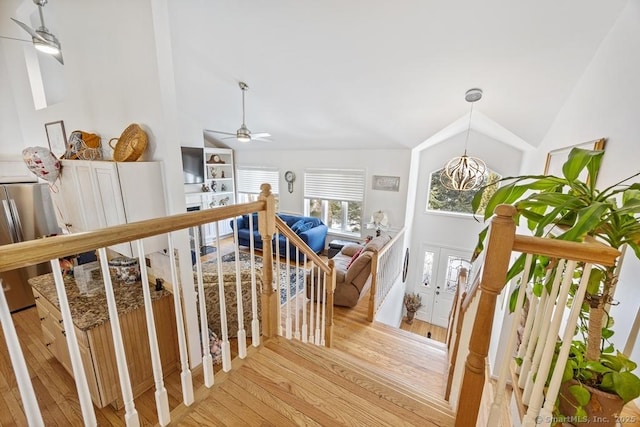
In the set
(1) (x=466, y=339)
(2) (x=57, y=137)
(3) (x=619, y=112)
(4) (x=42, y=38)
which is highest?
(4) (x=42, y=38)

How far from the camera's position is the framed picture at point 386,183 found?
5.44 metres

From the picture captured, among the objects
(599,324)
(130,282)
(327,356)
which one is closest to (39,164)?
(130,282)

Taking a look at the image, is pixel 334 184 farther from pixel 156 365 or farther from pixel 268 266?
pixel 156 365

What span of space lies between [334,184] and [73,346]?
18.6ft

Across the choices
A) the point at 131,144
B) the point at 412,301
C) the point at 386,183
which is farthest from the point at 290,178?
the point at 131,144

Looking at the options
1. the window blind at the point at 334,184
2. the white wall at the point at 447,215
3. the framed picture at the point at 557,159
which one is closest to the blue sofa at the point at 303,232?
the window blind at the point at 334,184

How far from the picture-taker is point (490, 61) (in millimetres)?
2479

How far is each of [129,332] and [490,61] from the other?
393cm

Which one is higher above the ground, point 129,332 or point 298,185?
point 298,185

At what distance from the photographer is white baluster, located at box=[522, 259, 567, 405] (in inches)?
33.6

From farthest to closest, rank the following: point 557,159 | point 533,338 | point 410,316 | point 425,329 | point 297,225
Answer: point 297,225
point 410,316
point 425,329
point 557,159
point 533,338

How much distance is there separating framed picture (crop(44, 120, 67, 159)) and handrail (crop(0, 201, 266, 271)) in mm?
2996

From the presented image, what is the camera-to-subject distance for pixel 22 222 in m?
3.17

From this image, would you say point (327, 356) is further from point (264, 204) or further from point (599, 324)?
point (599, 324)
